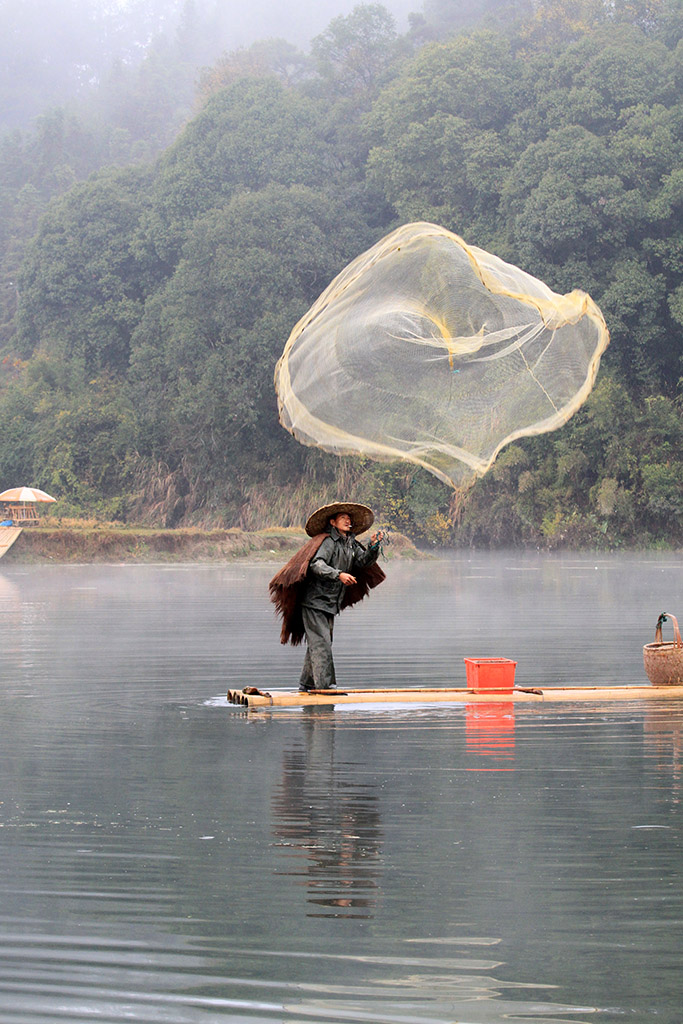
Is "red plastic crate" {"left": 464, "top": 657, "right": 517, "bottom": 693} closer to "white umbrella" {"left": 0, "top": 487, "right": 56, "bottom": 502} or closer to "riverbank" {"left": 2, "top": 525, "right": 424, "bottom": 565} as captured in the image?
"riverbank" {"left": 2, "top": 525, "right": 424, "bottom": 565}

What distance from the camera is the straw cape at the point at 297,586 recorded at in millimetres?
9000

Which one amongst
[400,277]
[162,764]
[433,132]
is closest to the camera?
[162,764]

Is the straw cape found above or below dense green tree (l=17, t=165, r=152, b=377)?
below

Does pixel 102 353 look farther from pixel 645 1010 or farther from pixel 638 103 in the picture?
pixel 645 1010

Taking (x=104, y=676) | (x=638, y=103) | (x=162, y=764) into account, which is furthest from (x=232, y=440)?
(x=162, y=764)

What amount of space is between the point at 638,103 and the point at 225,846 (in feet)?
127

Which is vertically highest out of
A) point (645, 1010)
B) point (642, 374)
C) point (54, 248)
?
point (54, 248)

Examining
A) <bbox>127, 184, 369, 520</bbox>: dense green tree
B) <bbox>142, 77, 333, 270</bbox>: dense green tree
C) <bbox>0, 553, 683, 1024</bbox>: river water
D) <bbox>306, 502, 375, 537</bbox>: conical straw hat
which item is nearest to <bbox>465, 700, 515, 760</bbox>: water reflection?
<bbox>0, 553, 683, 1024</bbox>: river water

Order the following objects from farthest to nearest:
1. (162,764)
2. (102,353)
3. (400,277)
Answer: (102,353) → (400,277) → (162,764)

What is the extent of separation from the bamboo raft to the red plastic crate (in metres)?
0.08

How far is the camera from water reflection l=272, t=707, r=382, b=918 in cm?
442

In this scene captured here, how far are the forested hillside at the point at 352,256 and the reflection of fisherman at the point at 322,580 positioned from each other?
28600 millimetres

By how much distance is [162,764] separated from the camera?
22.6 ft

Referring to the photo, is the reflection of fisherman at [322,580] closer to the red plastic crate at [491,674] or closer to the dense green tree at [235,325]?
the red plastic crate at [491,674]
